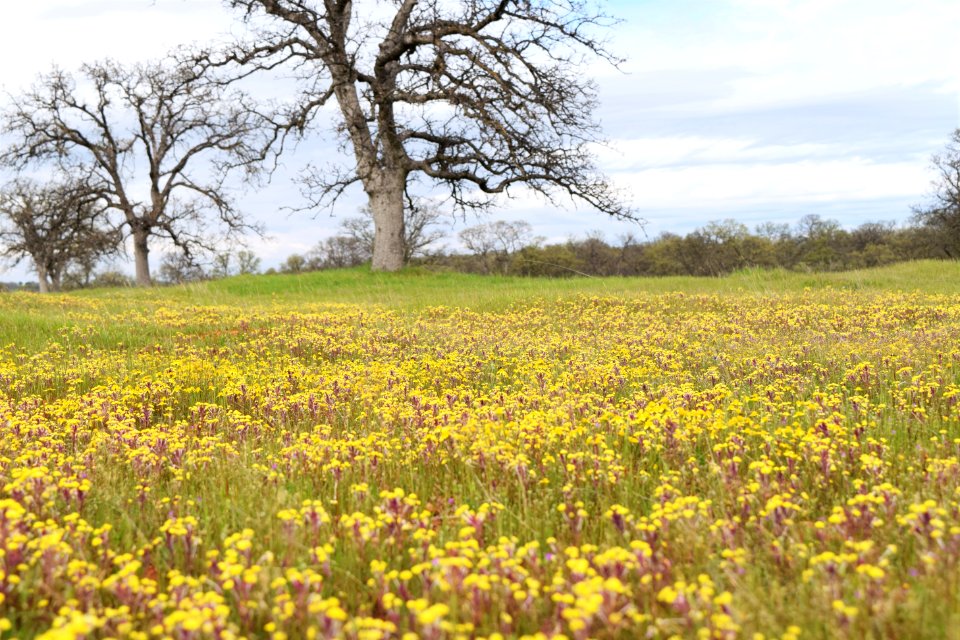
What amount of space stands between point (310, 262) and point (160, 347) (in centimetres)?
8529

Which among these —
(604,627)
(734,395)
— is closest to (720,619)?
(604,627)

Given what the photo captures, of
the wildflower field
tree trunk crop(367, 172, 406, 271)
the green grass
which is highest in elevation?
tree trunk crop(367, 172, 406, 271)

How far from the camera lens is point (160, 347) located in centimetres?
1022

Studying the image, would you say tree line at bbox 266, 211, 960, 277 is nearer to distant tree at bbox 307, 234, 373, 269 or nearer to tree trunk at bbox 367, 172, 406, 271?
distant tree at bbox 307, 234, 373, 269

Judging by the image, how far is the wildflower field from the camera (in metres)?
2.44

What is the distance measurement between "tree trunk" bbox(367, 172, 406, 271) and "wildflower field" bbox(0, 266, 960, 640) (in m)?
19.5

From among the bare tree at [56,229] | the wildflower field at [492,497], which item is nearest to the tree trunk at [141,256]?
the bare tree at [56,229]

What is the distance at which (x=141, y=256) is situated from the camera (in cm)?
4019

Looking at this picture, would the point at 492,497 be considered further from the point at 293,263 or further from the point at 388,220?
the point at 293,263

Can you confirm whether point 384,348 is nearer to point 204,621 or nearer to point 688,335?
point 688,335

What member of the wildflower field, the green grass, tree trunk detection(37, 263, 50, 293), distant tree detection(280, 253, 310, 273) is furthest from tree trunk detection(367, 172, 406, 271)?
distant tree detection(280, 253, 310, 273)

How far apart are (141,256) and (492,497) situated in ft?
139

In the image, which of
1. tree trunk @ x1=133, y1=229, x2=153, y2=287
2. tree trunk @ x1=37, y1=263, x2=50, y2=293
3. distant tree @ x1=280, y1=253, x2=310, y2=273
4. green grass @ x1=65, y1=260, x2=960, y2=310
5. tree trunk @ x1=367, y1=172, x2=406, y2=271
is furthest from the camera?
distant tree @ x1=280, y1=253, x2=310, y2=273

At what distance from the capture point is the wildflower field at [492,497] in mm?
2441
